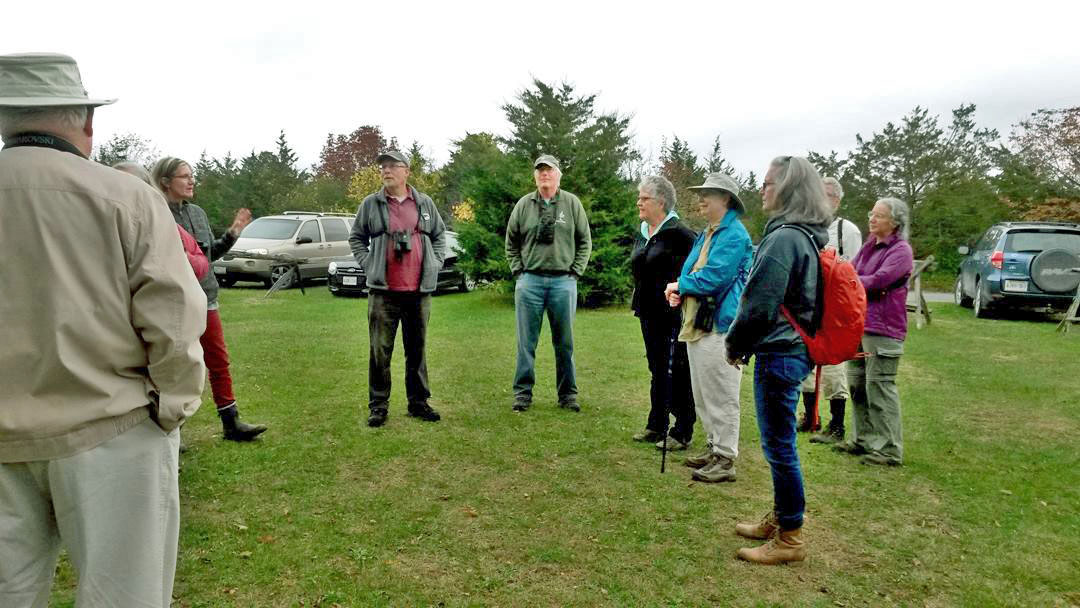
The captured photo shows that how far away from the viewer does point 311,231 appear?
59.4 feet

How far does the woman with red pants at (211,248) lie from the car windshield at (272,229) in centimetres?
1305

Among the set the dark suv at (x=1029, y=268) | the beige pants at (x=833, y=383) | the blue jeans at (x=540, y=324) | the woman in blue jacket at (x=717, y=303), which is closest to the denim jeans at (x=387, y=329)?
the blue jeans at (x=540, y=324)

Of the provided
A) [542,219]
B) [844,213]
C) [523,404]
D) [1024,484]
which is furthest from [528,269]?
[844,213]

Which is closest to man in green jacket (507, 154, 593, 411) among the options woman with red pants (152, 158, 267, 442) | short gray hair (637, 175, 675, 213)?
short gray hair (637, 175, 675, 213)

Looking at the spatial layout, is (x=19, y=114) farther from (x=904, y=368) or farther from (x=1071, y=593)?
(x=904, y=368)

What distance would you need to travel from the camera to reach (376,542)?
3703 mm

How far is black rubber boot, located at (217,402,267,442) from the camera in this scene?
529 cm

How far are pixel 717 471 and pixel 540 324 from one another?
7.41 feet

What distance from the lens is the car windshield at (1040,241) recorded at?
13023 mm

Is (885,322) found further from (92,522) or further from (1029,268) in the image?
(1029,268)

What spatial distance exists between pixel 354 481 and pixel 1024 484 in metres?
4.26

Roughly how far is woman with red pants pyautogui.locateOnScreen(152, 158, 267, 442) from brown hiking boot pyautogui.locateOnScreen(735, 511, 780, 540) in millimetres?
3497

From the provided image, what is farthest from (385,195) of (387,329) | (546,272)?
(546,272)

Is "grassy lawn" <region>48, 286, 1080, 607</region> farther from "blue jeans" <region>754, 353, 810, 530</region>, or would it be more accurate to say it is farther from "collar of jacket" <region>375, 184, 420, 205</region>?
"collar of jacket" <region>375, 184, 420, 205</region>
